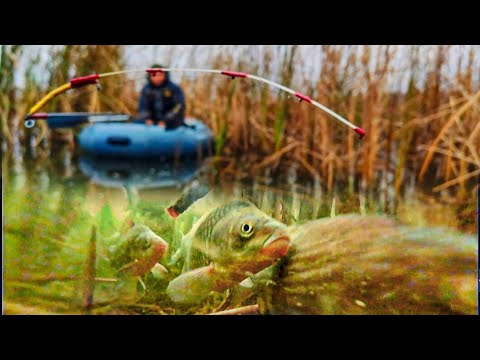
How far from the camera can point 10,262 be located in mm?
2396

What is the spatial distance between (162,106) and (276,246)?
0.86 meters

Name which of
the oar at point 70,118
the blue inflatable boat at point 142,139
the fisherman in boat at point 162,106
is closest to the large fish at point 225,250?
the blue inflatable boat at point 142,139

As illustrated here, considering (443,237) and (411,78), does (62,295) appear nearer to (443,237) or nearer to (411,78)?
(443,237)

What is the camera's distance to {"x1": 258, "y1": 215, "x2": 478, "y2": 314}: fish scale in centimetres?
239

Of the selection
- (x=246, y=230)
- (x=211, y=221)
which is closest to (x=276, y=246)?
(x=246, y=230)

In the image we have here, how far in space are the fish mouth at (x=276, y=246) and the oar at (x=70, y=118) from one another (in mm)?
912

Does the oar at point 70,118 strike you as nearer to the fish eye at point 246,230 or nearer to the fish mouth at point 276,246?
the fish eye at point 246,230

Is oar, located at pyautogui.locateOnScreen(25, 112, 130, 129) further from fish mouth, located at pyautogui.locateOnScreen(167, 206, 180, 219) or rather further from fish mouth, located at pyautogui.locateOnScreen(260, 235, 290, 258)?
fish mouth, located at pyautogui.locateOnScreen(260, 235, 290, 258)

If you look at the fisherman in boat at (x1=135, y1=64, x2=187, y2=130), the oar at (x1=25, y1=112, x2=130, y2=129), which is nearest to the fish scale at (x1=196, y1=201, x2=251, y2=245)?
the fisherman in boat at (x1=135, y1=64, x2=187, y2=130)

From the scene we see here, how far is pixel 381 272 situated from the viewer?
94.2 inches

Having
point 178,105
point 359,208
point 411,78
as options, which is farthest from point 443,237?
point 178,105

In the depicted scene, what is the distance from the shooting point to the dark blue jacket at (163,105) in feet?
8.68

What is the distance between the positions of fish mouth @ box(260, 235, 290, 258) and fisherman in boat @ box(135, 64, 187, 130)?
71cm

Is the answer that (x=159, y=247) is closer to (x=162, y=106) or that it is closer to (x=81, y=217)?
(x=81, y=217)
